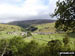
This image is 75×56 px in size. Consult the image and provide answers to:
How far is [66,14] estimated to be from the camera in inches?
902

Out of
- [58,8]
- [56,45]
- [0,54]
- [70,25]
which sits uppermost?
[58,8]

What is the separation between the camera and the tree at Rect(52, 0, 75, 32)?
73.7 ft

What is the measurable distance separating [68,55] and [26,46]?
39.4 feet

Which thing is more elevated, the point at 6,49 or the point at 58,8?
the point at 58,8

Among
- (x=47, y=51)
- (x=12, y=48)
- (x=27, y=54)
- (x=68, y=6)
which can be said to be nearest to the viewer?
(x=68, y=6)

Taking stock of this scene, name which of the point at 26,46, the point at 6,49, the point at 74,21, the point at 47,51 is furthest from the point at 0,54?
the point at 74,21

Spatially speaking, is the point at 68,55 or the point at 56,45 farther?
the point at 56,45

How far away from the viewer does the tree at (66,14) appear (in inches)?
885

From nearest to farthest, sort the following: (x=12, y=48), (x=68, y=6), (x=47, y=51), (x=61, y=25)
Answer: (x=68, y=6), (x=61, y=25), (x=47, y=51), (x=12, y=48)

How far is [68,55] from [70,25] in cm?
455

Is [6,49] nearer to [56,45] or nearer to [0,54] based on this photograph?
[0,54]

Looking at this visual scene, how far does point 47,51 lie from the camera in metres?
29.1

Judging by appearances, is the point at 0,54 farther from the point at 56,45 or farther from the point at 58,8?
the point at 58,8

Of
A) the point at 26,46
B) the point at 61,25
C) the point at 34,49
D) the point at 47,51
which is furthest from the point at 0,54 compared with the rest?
the point at 61,25
